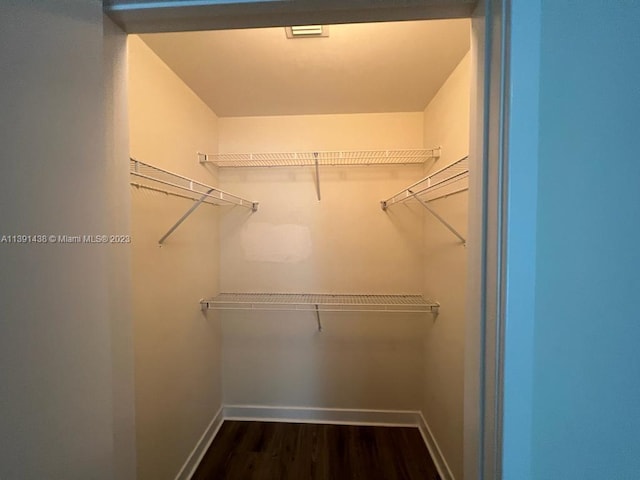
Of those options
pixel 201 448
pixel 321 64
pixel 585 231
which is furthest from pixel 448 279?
pixel 201 448

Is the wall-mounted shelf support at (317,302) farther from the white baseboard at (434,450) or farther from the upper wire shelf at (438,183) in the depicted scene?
the white baseboard at (434,450)

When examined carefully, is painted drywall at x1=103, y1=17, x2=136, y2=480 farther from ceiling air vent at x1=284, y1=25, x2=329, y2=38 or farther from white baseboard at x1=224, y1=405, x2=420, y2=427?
white baseboard at x1=224, y1=405, x2=420, y2=427

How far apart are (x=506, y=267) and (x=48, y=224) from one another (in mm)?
799

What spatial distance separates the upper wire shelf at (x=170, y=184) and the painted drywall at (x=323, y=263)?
217 millimetres

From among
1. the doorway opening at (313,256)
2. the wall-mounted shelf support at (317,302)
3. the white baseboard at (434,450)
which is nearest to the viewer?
the white baseboard at (434,450)

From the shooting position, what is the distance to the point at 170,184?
48.1 inches

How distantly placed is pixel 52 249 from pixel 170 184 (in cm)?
83

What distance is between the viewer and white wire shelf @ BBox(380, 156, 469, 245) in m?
1.21

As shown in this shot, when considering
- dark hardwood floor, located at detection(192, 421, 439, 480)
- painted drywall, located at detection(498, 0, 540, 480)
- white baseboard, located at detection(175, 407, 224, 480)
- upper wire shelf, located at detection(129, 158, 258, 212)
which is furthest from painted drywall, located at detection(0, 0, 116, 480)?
dark hardwood floor, located at detection(192, 421, 439, 480)

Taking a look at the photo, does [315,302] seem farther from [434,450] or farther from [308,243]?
[434,450]

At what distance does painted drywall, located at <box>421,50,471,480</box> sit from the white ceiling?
0.57ft

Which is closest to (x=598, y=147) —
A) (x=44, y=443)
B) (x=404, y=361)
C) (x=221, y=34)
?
(x=44, y=443)

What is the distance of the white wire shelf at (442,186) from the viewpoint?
3.96 ft

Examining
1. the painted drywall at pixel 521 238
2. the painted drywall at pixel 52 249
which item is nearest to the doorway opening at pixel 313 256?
the painted drywall at pixel 52 249
